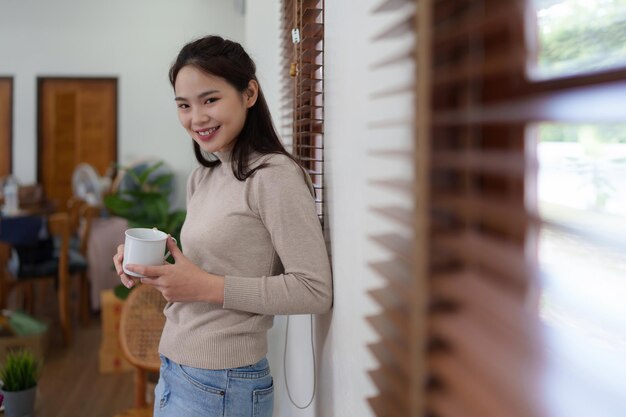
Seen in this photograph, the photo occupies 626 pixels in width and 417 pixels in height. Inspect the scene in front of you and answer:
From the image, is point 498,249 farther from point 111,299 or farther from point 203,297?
point 111,299

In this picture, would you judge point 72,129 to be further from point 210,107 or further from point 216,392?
point 216,392

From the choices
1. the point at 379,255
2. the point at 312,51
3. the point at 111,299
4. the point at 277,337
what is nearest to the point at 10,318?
the point at 111,299

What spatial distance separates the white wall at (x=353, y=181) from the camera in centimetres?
78

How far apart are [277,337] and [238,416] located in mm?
1046

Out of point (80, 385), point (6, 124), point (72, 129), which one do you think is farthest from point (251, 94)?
point (6, 124)

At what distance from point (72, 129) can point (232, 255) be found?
7.18 metres

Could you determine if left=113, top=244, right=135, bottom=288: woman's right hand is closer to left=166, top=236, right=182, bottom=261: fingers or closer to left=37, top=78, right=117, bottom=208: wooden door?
left=166, top=236, right=182, bottom=261: fingers

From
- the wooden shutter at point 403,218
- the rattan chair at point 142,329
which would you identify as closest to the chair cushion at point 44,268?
the rattan chair at point 142,329

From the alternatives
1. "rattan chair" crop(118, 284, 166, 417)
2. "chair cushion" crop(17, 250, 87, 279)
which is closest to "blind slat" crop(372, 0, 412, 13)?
"rattan chair" crop(118, 284, 166, 417)

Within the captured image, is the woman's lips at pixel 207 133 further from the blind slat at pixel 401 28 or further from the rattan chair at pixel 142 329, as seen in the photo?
the rattan chair at pixel 142 329

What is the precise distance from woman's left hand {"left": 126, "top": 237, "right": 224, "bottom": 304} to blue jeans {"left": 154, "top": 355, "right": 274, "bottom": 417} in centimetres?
21

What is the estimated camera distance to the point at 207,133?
1322 mm

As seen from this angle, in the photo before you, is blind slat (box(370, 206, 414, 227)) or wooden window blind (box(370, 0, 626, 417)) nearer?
wooden window blind (box(370, 0, 626, 417))

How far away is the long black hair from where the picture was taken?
4.22ft
